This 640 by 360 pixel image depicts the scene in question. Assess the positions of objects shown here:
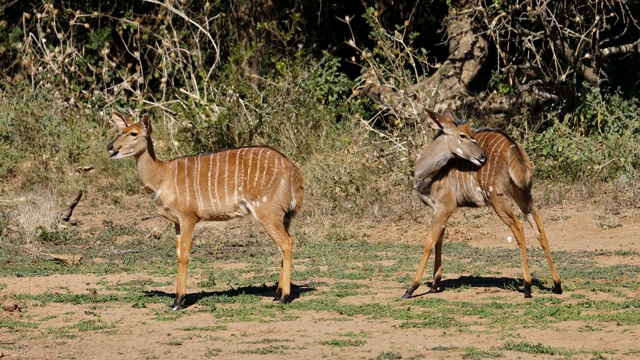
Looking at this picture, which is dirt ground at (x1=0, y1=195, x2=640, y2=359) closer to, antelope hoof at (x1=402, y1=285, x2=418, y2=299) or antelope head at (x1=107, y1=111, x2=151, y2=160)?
antelope hoof at (x1=402, y1=285, x2=418, y2=299)

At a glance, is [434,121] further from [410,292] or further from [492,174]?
[410,292]

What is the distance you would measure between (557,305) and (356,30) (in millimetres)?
8895

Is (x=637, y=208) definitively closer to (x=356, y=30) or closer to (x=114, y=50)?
(x=356, y=30)

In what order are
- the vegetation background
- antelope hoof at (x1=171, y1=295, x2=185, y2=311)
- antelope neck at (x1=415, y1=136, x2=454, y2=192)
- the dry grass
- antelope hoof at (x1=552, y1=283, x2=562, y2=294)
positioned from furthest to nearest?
the dry grass
antelope neck at (x1=415, y1=136, x2=454, y2=192)
antelope hoof at (x1=552, y1=283, x2=562, y2=294)
antelope hoof at (x1=171, y1=295, x2=185, y2=311)
the vegetation background

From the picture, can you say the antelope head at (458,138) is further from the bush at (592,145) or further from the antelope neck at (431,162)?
the bush at (592,145)

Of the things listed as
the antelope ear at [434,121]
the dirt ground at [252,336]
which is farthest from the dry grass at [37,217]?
the antelope ear at [434,121]

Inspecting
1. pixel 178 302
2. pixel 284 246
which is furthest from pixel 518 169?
pixel 178 302

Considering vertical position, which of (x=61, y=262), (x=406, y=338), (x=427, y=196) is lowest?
(x=61, y=262)

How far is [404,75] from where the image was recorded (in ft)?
39.8

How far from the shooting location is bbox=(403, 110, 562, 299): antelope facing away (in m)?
7.94

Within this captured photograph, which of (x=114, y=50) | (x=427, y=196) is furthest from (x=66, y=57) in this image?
(x=427, y=196)

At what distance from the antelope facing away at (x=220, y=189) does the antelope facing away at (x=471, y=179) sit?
1.02 m

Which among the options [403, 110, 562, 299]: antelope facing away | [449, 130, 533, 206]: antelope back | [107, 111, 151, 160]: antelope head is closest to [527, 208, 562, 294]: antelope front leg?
[403, 110, 562, 299]: antelope facing away

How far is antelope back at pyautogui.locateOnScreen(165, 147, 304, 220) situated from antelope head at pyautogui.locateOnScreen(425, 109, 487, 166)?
3.80 ft
